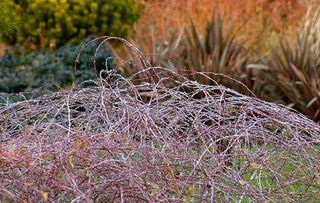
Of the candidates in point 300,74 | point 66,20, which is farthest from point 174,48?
point 300,74

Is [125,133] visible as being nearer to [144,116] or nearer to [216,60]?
[144,116]

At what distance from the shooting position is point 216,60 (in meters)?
9.83

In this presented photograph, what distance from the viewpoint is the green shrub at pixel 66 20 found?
1086cm

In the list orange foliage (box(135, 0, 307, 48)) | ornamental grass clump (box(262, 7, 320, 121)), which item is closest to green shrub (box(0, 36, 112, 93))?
ornamental grass clump (box(262, 7, 320, 121))

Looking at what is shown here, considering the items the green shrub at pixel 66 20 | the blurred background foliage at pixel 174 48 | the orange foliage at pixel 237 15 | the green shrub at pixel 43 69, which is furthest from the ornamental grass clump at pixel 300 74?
the green shrub at pixel 66 20

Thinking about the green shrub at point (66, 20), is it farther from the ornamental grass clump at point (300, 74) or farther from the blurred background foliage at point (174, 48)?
the ornamental grass clump at point (300, 74)

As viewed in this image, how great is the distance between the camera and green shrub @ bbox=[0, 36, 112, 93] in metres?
9.10

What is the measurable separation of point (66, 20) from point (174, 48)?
1.64m

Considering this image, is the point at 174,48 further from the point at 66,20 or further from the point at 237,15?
the point at 237,15

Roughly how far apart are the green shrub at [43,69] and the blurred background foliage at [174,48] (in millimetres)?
12

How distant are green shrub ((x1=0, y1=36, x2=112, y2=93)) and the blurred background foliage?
12 mm

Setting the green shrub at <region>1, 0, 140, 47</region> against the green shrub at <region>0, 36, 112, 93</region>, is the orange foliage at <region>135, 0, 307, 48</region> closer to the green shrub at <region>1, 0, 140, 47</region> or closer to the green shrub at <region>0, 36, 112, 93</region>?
the green shrub at <region>1, 0, 140, 47</region>

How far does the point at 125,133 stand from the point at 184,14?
9.37 m

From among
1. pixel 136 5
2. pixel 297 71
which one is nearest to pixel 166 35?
pixel 136 5
